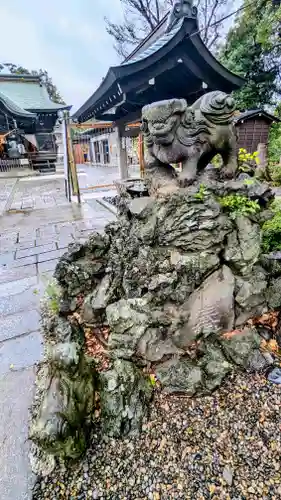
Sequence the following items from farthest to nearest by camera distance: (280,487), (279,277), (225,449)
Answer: (279,277) < (225,449) < (280,487)

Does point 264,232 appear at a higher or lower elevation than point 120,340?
higher

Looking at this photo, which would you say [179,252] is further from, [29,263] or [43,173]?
[43,173]

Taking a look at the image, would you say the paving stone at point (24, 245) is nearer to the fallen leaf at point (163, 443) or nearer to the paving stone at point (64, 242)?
the paving stone at point (64, 242)

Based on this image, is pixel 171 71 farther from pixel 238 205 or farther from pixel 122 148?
pixel 238 205

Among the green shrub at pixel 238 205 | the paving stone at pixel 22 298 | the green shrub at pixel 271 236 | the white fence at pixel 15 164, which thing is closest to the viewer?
the green shrub at pixel 238 205

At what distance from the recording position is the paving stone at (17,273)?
140 inches

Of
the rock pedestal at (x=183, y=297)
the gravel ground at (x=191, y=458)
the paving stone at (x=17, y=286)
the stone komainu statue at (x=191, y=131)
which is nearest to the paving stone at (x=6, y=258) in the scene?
the paving stone at (x=17, y=286)

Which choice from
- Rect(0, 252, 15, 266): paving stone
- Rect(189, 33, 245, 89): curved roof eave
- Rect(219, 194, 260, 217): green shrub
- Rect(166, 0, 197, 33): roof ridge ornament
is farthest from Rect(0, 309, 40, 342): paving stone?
Rect(166, 0, 197, 33): roof ridge ornament

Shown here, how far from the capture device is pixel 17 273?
368cm

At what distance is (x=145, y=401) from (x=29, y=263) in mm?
2795

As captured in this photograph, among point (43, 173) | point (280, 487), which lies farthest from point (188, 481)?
point (43, 173)

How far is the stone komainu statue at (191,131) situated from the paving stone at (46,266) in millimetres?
2104

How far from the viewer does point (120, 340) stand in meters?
2.14

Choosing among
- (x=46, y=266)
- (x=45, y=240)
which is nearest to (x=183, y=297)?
(x=46, y=266)
